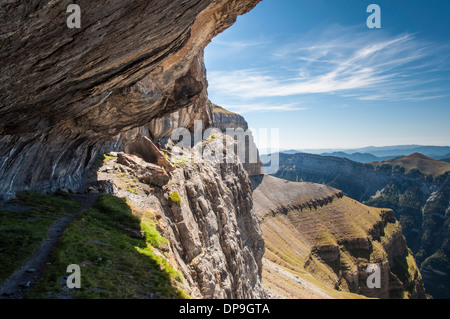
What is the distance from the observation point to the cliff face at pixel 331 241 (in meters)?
114

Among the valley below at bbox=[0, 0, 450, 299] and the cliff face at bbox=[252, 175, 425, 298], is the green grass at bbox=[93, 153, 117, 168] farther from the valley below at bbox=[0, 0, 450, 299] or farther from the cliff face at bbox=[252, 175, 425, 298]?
the cliff face at bbox=[252, 175, 425, 298]

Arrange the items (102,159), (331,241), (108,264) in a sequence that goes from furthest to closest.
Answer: (331,241)
(102,159)
(108,264)

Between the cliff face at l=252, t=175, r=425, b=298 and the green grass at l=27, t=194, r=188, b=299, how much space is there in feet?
256

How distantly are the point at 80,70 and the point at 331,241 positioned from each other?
143 meters

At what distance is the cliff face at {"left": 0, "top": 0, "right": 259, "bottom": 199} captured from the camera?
33.5 feet

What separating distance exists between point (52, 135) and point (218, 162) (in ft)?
112

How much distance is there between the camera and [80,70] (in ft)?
44.9

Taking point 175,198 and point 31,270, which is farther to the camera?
point 175,198

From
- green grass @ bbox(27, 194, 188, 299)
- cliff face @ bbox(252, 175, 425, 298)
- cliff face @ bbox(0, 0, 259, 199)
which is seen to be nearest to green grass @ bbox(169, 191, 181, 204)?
green grass @ bbox(27, 194, 188, 299)

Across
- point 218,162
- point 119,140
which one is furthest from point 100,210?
point 218,162

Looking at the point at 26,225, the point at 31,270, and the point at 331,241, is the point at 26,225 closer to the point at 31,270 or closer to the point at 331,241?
the point at 31,270

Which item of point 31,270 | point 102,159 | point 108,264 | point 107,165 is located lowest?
point 108,264

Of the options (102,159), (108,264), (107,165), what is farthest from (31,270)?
(102,159)
